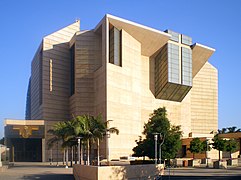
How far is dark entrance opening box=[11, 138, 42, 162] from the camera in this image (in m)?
96.9

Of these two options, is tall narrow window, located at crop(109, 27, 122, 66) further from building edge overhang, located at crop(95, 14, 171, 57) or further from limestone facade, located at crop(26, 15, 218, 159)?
building edge overhang, located at crop(95, 14, 171, 57)

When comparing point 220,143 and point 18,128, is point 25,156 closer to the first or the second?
point 18,128

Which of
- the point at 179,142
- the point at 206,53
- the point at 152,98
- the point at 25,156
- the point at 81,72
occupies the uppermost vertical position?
the point at 206,53

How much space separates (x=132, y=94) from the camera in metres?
87.6

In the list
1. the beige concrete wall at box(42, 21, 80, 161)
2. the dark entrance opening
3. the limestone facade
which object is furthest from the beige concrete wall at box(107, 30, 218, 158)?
the dark entrance opening

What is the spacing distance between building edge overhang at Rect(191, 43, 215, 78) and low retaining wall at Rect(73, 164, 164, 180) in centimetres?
7714

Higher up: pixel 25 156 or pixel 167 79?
pixel 167 79

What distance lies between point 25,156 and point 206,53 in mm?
60038

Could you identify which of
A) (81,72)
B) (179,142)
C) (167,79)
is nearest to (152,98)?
(167,79)

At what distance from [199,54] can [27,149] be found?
2210 inches

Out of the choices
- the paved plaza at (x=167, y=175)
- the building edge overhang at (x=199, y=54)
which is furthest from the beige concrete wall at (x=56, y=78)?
the paved plaza at (x=167, y=175)

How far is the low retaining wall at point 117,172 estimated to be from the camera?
25.9 meters

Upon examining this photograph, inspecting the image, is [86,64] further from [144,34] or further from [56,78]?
[144,34]

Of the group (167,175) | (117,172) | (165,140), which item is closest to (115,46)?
(165,140)
